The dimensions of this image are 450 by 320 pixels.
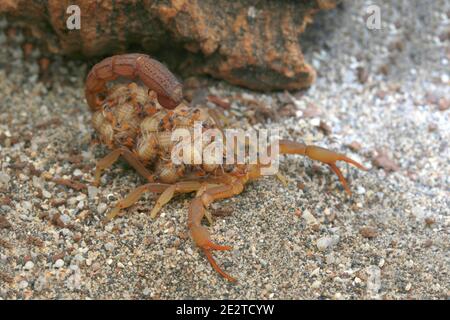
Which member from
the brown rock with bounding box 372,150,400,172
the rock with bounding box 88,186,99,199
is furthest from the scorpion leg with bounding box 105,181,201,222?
the brown rock with bounding box 372,150,400,172

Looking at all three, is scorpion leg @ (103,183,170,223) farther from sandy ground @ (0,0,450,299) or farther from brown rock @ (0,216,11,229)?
brown rock @ (0,216,11,229)

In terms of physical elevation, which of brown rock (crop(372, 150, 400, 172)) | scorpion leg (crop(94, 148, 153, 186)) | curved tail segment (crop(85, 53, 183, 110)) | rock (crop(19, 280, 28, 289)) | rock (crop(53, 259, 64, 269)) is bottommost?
rock (crop(19, 280, 28, 289))

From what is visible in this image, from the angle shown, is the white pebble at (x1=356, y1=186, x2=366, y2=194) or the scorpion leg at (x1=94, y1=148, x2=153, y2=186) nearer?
the scorpion leg at (x1=94, y1=148, x2=153, y2=186)

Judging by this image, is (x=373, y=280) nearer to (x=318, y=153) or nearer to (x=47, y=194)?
(x=318, y=153)

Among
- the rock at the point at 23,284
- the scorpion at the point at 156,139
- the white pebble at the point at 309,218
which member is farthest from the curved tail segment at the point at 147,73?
the rock at the point at 23,284

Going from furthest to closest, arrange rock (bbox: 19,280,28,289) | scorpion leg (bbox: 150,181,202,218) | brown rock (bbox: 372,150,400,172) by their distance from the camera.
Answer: brown rock (bbox: 372,150,400,172) < scorpion leg (bbox: 150,181,202,218) < rock (bbox: 19,280,28,289)

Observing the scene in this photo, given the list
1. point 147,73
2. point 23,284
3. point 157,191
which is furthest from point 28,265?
point 147,73
